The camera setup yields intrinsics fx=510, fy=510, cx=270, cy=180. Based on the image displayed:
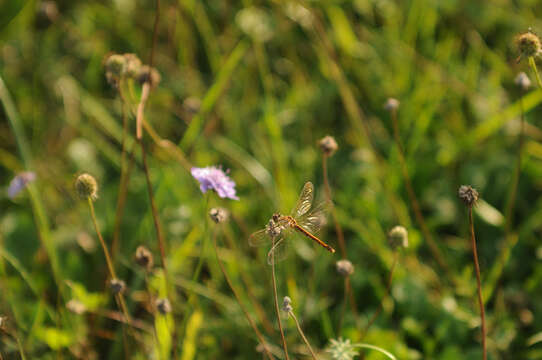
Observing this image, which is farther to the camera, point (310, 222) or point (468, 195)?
point (310, 222)

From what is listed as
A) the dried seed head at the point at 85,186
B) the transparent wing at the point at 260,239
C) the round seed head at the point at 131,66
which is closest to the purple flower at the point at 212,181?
the transparent wing at the point at 260,239

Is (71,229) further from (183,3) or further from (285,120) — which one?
(183,3)

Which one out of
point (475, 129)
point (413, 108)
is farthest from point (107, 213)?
point (475, 129)

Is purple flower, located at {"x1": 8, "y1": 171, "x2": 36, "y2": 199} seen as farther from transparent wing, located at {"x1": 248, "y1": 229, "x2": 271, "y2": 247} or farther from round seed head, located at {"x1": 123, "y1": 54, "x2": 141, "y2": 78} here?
transparent wing, located at {"x1": 248, "y1": 229, "x2": 271, "y2": 247}

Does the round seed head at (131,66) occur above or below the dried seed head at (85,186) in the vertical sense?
above

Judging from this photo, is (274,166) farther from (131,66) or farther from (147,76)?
(131,66)

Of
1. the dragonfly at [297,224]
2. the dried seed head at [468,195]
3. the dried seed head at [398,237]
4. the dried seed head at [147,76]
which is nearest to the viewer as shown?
the dried seed head at [468,195]

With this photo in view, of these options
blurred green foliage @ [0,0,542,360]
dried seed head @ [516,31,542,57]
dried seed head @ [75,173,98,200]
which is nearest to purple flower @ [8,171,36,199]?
blurred green foliage @ [0,0,542,360]

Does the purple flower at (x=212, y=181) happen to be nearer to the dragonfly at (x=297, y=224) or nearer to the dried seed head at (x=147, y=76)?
the dragonfly at (x=297, y=224)

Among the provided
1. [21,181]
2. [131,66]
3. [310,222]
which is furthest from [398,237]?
[21,181]
